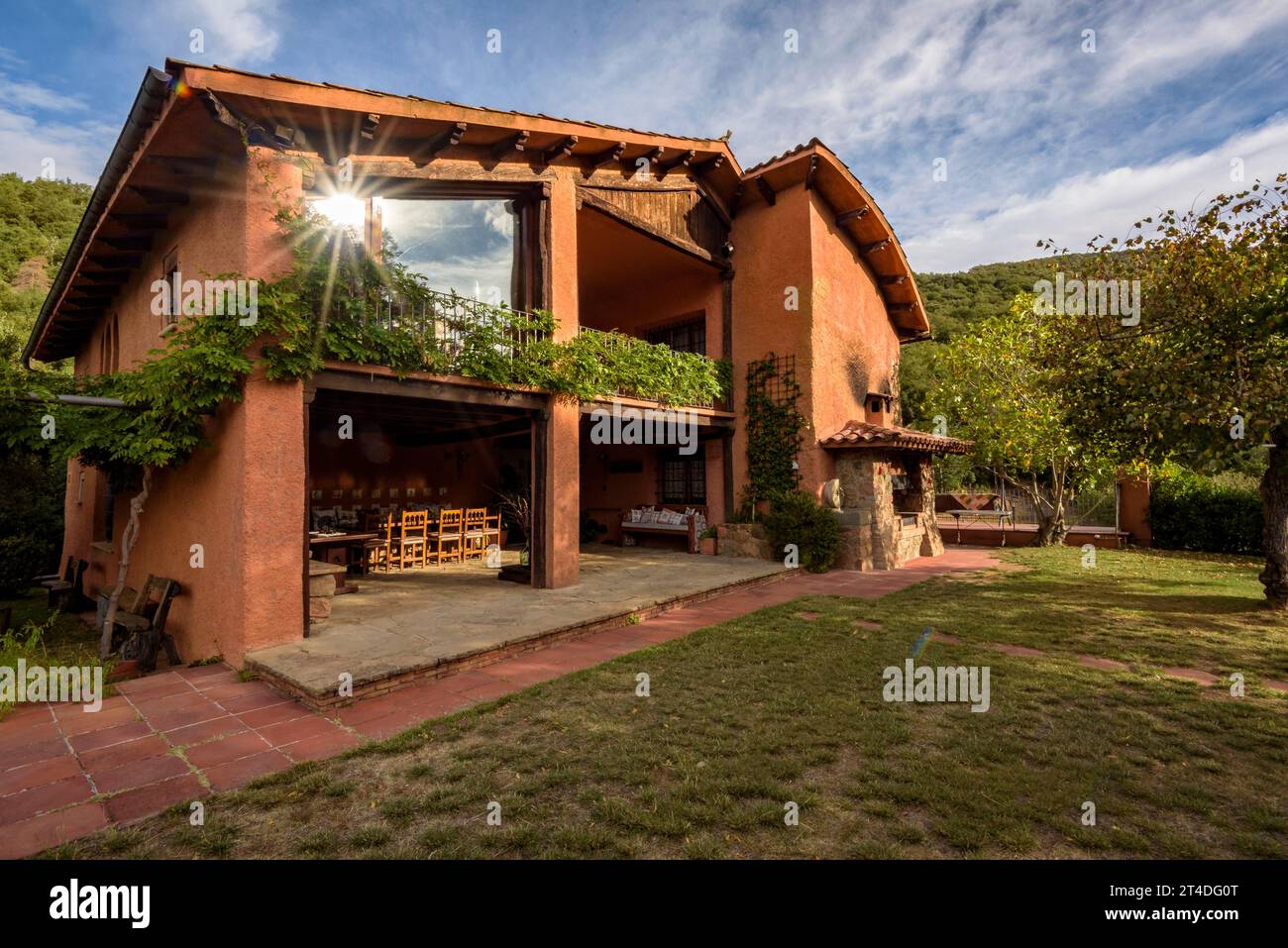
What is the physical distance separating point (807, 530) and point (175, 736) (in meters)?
9.70

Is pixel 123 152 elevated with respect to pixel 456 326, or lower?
elevated

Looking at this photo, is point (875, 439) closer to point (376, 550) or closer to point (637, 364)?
point (637, 364)

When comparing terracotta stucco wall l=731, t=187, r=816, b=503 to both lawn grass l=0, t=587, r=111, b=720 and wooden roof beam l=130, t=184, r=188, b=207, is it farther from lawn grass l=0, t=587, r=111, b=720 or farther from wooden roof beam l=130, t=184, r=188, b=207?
lawn grass l=0, t=587, r=111, b=720

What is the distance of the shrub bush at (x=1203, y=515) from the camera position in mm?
13305

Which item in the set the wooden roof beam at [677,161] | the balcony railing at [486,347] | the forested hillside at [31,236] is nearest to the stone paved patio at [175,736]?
the balcony railing at [486,347]

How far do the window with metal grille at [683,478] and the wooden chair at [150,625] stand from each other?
9839 millimetres

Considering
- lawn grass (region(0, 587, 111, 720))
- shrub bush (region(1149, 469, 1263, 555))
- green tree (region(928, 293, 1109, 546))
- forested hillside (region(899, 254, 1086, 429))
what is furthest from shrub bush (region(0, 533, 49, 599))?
forested hillside (region(899, 254, 1086, 429))

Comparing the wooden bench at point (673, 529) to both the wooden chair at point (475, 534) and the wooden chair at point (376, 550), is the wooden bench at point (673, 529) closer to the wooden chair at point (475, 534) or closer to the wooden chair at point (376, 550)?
the wooden chair at point (475, 534)

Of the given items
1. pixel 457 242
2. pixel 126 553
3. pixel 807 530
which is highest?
pixel 457 242

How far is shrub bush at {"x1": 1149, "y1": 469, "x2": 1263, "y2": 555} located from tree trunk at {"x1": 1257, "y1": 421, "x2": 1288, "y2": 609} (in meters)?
6.94

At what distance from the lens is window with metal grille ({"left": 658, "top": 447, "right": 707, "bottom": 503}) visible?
13.7 metres

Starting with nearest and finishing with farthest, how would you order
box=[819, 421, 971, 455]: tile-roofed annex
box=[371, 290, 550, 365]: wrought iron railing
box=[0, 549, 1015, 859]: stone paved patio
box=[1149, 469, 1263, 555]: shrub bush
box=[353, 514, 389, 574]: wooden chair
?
box=[0, 549, 1015, 859]: stone paved patio → box=[371, 290, 550, 365]: wrought iron railing → box=[353, 514, 389, 574]: wooden chair → box=[819, 421, 971, 455]: tile-roofed annex → box=[1149, 469, 1263, 555]: shrub bush

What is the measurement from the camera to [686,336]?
1409 centimetres

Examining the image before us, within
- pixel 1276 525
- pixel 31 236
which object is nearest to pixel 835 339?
pixel 1276 525
